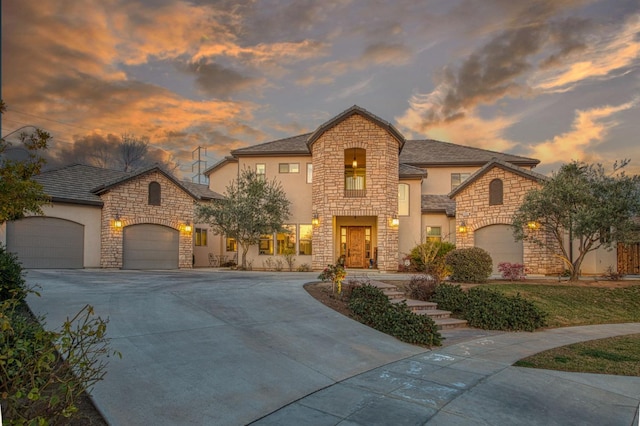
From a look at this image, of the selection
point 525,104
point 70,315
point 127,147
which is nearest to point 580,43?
point 525,104

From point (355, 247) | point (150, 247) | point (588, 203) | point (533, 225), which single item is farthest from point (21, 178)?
point (355, 247)

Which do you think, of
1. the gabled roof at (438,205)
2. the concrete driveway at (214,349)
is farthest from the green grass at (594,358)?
→ the gabled roof at (438,205)

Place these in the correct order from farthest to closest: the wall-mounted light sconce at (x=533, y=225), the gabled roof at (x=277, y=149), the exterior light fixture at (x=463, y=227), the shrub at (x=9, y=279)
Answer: the gabled roof at (x=277, y=149) → the exterior light fixture at (x=463, y=227) → the wall-mounted light sconce at (x=533, y=225) → the shrub at (x=9, y=279)

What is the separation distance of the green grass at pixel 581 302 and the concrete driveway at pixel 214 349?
6.60 meters

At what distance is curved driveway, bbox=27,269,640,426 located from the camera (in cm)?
411

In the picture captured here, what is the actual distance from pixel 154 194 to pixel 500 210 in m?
18.1

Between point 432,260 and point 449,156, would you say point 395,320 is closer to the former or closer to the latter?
point 432,260

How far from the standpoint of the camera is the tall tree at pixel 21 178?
16.7ft

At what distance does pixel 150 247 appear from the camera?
815 inches

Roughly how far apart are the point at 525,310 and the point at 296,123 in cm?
1973

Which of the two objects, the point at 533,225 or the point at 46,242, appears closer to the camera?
the point at 533,225

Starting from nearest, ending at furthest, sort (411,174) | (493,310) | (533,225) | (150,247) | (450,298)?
(493,310) < (450,298) < (533,225) < (150,247) < (411,174)

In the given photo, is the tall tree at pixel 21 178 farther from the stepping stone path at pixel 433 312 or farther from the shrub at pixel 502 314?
the shrub at pixel 502 314

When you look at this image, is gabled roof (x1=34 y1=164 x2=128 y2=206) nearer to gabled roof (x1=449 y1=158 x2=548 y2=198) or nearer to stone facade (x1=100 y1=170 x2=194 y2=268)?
stone facade (x1=100 y1=170 x2=194 y2=268)
